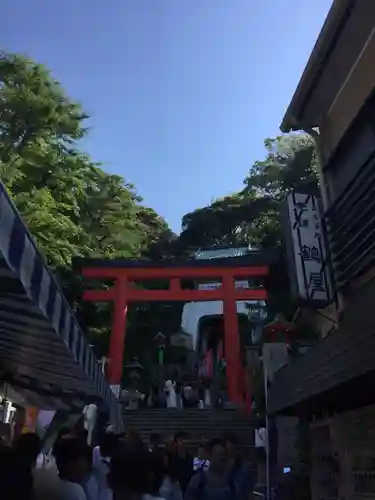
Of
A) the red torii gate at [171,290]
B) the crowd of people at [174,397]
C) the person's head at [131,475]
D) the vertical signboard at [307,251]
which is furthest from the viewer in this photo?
the red torii gate at [171,290]

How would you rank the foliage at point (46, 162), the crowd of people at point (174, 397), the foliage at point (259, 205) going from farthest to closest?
1. the foliage at point (259, 205)
2. the crowd of people at point (174, 397)
3. the foliage at point (46, 162)

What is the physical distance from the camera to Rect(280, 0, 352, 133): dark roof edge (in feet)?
21.0

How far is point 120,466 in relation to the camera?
99.1 inches

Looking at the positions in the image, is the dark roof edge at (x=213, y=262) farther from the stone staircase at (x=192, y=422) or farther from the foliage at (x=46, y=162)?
the stone staircase at (x=192, y=422)

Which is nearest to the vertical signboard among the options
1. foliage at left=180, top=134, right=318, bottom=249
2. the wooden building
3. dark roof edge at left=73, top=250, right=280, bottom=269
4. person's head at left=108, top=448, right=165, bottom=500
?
the wooden building

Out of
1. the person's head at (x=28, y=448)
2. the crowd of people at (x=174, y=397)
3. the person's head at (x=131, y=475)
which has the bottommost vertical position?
the person's head at (x=131, y=475)

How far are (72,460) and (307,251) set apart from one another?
17.2 ft

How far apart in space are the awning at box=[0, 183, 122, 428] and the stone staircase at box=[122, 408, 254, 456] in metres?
7.83

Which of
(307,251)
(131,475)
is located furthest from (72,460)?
(307,251)

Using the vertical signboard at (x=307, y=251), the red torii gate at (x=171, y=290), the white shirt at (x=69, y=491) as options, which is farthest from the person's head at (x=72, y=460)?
the red torii gate at (x=171, y=290)

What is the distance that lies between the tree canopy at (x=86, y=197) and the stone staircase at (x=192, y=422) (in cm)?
562

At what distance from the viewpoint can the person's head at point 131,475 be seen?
8.05 feet

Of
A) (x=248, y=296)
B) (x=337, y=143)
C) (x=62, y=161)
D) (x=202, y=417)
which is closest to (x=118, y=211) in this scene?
(x=62, y=161)

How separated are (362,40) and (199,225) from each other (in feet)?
96.3
